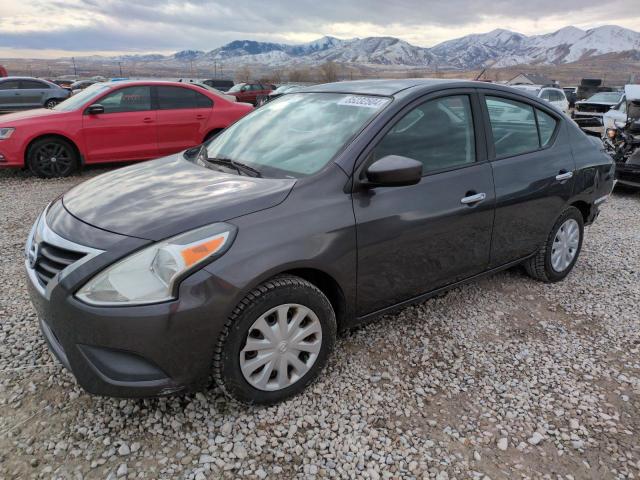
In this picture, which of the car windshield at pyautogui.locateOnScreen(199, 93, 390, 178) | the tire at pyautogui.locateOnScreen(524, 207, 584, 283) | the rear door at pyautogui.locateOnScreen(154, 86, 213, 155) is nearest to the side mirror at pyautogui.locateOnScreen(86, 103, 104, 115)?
the rear door at pyautogui.locateOnScreen(154, 86, 213, 155)

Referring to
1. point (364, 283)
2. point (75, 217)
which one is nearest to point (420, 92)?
point (364, 283)

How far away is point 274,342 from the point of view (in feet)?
7.91

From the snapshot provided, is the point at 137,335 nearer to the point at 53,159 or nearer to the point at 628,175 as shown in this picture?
the point at 53,159

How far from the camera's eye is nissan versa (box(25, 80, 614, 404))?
2.12 m

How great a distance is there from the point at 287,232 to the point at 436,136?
52.9 inches

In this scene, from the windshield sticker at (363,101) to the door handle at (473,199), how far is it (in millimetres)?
817

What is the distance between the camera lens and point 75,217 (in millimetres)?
2467

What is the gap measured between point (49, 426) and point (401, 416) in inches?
70.3

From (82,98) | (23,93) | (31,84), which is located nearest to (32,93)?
(23,93)

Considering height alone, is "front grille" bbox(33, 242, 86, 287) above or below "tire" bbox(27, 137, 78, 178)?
above

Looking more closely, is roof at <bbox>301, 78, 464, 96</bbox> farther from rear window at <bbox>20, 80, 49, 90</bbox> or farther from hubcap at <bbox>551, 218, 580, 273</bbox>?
rear window at <bbox>20, 80, 49, 90</bbox>

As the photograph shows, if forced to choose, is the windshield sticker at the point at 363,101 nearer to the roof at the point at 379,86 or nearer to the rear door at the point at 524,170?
the roof at the point at 379,86

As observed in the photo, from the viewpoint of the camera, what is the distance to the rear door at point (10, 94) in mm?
14928

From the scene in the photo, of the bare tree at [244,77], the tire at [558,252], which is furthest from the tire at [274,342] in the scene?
the bare tree at [244,77]
